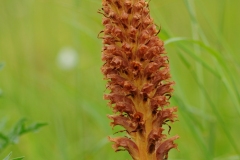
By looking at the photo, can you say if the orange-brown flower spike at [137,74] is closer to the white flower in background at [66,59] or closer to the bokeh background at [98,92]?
the bokeh background at [98,92]

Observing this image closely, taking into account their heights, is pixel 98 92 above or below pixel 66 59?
below

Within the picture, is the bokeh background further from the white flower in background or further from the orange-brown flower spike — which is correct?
the orange-brown flower spike

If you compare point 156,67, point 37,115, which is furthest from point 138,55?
point 37,115

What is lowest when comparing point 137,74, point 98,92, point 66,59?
point 137,74

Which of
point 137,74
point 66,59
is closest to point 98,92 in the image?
point 66,59

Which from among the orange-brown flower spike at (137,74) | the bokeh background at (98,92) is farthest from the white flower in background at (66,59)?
the orange-brown flower spike at (137,74)

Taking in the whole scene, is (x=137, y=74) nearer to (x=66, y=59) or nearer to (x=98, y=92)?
(x=98, y=92)

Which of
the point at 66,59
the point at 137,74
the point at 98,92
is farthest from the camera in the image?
the point at 66,59
